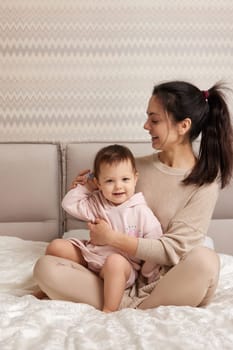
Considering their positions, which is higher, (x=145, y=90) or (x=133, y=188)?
(x=145, y=90)

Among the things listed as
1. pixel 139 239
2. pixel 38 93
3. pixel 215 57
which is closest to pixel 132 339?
pixel 139 239

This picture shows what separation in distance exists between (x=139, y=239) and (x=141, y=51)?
116 centimetres

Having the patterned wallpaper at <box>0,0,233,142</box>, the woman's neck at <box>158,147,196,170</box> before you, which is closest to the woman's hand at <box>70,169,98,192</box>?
the woman's neck at <box>158,147,196,170</box>

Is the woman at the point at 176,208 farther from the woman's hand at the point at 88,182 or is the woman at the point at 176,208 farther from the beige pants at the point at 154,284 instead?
the woman's hand at the point at 88,182

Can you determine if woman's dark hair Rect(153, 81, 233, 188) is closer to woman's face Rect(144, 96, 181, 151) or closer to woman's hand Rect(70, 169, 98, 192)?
woman's face Rect(144, 96, 181, 151)

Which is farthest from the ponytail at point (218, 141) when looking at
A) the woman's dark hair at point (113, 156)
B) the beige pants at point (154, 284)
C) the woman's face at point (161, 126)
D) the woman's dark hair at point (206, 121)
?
the beige pants at point (154, 284)

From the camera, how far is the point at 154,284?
161 centimetres

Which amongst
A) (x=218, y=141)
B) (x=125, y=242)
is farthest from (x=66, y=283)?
(x=218, y=141)

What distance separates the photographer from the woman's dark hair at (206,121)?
1727 millimetres

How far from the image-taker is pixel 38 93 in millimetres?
2408

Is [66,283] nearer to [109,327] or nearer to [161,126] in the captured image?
[109,327]

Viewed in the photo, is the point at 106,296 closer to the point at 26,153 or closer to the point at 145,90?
the point at 26,153

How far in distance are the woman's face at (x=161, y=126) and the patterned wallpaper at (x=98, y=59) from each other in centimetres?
72

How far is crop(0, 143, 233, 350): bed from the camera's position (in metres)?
1.20
